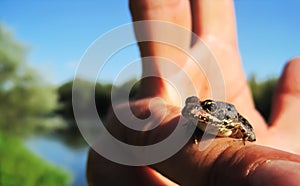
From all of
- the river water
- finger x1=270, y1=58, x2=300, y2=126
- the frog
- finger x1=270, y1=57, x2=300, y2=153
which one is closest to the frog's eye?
the frog

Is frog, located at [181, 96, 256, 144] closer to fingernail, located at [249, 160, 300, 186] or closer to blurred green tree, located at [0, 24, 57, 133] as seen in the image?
fingernail, located at [249, 160, 300, 186]

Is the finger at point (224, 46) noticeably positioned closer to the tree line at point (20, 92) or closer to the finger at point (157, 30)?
the finger at point (157, 30)

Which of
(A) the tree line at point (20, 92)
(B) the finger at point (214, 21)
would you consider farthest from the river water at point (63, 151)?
(B) the finger at point (214, 21)

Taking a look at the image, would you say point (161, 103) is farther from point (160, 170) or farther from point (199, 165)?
point (199, 165)

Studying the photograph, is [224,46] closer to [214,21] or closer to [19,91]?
[214,21]

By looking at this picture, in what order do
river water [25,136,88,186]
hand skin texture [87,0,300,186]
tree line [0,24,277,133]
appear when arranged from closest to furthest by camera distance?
hand skin texture [87,0,300,186] < river water [25,136,88,186] < tree line [0,24,277,133]

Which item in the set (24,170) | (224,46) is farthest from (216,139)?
(24,170)

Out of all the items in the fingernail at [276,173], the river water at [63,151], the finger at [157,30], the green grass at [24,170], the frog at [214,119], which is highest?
the finger at [157,30]

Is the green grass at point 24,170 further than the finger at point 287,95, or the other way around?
the green grass at point 24,170
